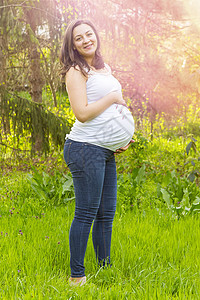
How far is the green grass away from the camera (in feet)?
5.63

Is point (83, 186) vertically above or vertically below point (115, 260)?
above

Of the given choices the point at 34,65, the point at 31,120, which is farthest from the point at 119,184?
the point at 34,65

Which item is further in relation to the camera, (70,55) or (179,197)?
(179,197)

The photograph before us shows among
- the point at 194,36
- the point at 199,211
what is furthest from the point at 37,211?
the point at 194,36

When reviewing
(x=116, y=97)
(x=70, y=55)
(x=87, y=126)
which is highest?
(x=70, y=55)

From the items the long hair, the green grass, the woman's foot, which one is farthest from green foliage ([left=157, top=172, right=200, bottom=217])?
the long hair

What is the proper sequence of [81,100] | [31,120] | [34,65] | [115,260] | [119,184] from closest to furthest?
[81,100] < [115,260] < [119,184] < [31,120] < [34,65]

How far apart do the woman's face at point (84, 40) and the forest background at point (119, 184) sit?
127 centimetres

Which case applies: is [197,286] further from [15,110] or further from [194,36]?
Answer: [194,36]

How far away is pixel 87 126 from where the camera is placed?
5.89 ft

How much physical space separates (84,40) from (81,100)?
1.19ft

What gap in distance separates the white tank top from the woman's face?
129 millimetres

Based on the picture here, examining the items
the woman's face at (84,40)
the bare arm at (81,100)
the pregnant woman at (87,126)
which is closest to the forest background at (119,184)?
the pregnant woman at (87,126)

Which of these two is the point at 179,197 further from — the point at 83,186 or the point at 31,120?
the point at 31,120
